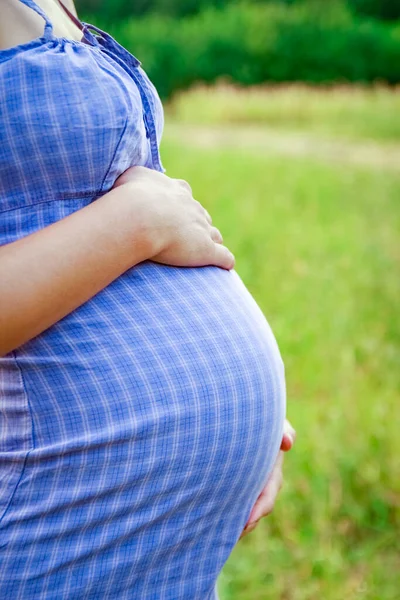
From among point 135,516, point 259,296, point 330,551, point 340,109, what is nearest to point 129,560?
point 135,516

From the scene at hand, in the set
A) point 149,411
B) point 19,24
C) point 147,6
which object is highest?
point 19,24

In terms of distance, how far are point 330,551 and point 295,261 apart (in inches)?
111

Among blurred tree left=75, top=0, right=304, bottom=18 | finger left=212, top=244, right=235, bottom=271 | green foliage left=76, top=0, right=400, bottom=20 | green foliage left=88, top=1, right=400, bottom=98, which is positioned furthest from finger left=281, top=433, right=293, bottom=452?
green foliage left=88, top=1, right=400, bottom=98

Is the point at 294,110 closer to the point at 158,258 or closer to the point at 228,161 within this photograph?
the point at 228,161

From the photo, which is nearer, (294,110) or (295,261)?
(295,261)

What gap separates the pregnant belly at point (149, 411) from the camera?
0.85 meters

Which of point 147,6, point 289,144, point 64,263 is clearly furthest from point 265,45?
point 64,263

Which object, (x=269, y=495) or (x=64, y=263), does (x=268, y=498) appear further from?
(x=64, y=263)

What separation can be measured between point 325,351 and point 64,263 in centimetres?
271

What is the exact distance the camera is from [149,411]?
0.89 meters

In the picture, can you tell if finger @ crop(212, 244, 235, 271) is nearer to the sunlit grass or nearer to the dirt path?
the dirt path

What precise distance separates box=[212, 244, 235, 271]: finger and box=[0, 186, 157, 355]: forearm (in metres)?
0.19

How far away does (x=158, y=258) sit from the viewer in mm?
979

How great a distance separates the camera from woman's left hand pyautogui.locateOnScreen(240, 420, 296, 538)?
1.08 metres
